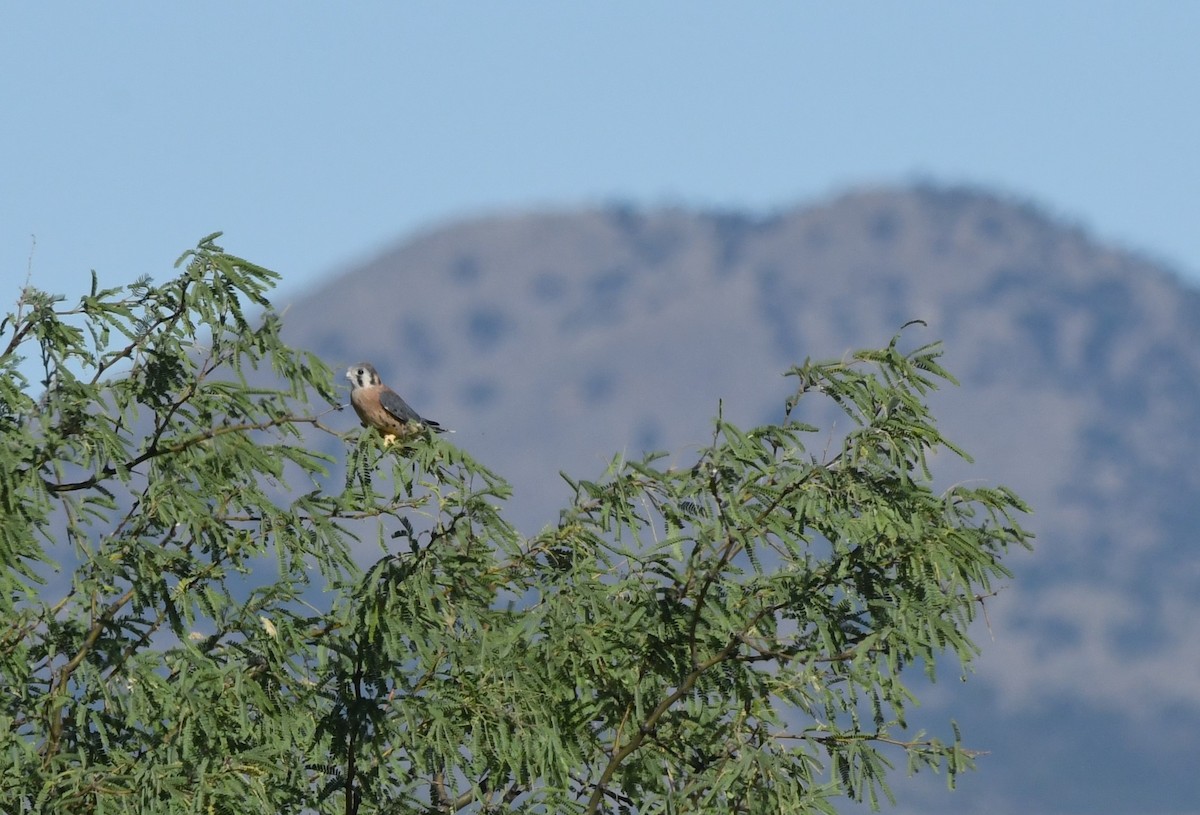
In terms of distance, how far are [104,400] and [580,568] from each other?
356 cm

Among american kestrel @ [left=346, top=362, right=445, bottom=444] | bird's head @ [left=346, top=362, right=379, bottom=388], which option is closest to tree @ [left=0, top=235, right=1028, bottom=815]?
american kestrel @ [left=346, top=362, right=445, bottom=444]

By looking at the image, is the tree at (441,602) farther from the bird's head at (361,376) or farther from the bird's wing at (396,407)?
the bird's head at (361,376)

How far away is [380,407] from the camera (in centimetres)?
1556

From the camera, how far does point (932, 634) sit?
12102 mm

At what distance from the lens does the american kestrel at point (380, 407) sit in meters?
13.9

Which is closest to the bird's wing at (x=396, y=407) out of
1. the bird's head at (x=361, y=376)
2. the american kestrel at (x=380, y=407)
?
the american kestrel at (x=380, y=407)

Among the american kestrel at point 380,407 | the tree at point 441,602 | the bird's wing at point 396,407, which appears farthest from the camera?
the bird's wing at point 396,407

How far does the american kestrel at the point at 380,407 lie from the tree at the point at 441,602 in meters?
0.54

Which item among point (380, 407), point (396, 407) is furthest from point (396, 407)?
point (380, 407)

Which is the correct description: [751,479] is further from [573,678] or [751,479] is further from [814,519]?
[573,678]

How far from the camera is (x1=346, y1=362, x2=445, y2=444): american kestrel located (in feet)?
45.5

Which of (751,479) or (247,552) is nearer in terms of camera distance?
(751,479)

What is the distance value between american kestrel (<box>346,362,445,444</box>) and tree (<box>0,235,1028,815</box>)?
544mm

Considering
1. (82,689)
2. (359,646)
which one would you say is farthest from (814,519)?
(82,689)
